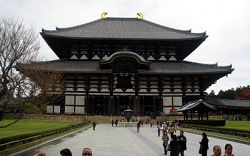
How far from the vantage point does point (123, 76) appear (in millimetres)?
65688

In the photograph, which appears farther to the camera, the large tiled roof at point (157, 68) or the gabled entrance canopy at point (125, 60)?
the gabled entrance canopy at point (125, 60)

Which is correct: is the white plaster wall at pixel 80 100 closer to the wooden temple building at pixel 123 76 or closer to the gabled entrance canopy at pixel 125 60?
the wooden temple building at pixel 123 76

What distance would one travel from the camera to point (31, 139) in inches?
935

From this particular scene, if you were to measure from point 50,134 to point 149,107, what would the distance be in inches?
1477

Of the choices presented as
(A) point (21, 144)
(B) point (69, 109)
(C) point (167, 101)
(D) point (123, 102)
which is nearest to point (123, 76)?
(D) point (123, 102)

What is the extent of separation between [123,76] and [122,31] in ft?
42.8

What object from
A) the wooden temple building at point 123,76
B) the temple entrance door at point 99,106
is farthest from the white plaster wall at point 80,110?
the temple entrance door at point 99,106

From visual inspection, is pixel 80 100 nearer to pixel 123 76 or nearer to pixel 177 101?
pixel 123 76

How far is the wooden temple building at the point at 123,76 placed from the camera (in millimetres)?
64062

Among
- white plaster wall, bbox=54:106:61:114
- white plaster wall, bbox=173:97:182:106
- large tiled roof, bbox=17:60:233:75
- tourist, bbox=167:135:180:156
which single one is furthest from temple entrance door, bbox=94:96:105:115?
tourist, bbox=167:135:180:156

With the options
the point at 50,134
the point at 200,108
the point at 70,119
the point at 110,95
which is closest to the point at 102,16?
the point at 110,95

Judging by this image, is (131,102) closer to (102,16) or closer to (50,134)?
(102,16)

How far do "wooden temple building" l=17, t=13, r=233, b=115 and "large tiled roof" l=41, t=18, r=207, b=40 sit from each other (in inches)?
8.2

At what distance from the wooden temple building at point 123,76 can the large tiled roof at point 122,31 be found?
21 centimetres
